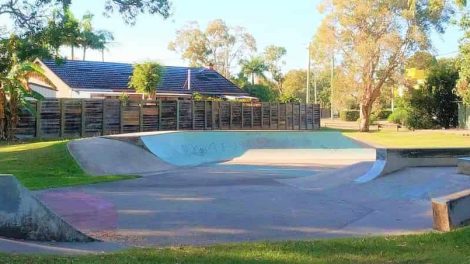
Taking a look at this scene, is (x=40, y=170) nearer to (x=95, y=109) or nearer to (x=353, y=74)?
(x=95, y=109)

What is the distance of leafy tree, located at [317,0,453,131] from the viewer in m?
42.8

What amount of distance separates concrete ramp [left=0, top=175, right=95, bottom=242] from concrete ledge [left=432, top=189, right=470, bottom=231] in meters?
4.90

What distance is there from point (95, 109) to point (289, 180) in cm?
1781

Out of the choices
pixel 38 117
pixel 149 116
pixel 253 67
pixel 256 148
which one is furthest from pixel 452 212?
pixel 253 67

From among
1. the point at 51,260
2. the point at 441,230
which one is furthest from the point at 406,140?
the point at 51,260

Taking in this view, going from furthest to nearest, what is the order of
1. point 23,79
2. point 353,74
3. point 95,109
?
point 353,74
point 95,109
point 23,79

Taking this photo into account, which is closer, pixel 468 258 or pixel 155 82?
pixel 468 258

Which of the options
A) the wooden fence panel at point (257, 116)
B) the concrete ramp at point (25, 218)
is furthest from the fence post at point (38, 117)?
the concrete ramp at point (25, 218)

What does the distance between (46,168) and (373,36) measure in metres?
32.4

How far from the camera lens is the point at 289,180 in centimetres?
1484

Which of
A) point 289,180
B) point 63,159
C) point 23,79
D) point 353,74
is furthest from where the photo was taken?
→ point 353,74

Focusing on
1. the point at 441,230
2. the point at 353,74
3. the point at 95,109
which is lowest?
the point at 441,230

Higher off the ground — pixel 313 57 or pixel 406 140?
pixel 313 57

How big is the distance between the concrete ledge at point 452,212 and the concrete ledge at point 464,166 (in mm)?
3861
